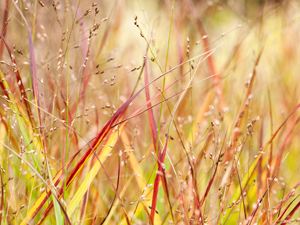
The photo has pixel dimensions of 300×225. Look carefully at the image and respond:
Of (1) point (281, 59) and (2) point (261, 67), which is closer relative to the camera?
(2) point (261, 67)

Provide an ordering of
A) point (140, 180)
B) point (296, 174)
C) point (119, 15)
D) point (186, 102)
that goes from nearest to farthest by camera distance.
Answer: point (140, 180) < point (296, 174) < point (186, 102) < point (119, 15)

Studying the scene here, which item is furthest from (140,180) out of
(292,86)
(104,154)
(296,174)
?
(292,86)

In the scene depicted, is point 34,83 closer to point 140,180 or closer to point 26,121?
point 26,121

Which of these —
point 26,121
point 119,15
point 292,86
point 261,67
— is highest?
point 119,15

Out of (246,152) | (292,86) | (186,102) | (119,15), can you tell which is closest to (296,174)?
(246,152)

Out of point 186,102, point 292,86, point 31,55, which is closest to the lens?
point 31,55

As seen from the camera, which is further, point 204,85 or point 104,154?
point 204,85

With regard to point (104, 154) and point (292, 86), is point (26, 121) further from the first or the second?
point (292, 86)

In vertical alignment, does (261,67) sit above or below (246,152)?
above

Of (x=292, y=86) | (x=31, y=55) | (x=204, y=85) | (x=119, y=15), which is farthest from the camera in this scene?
(x=119, y=15)
